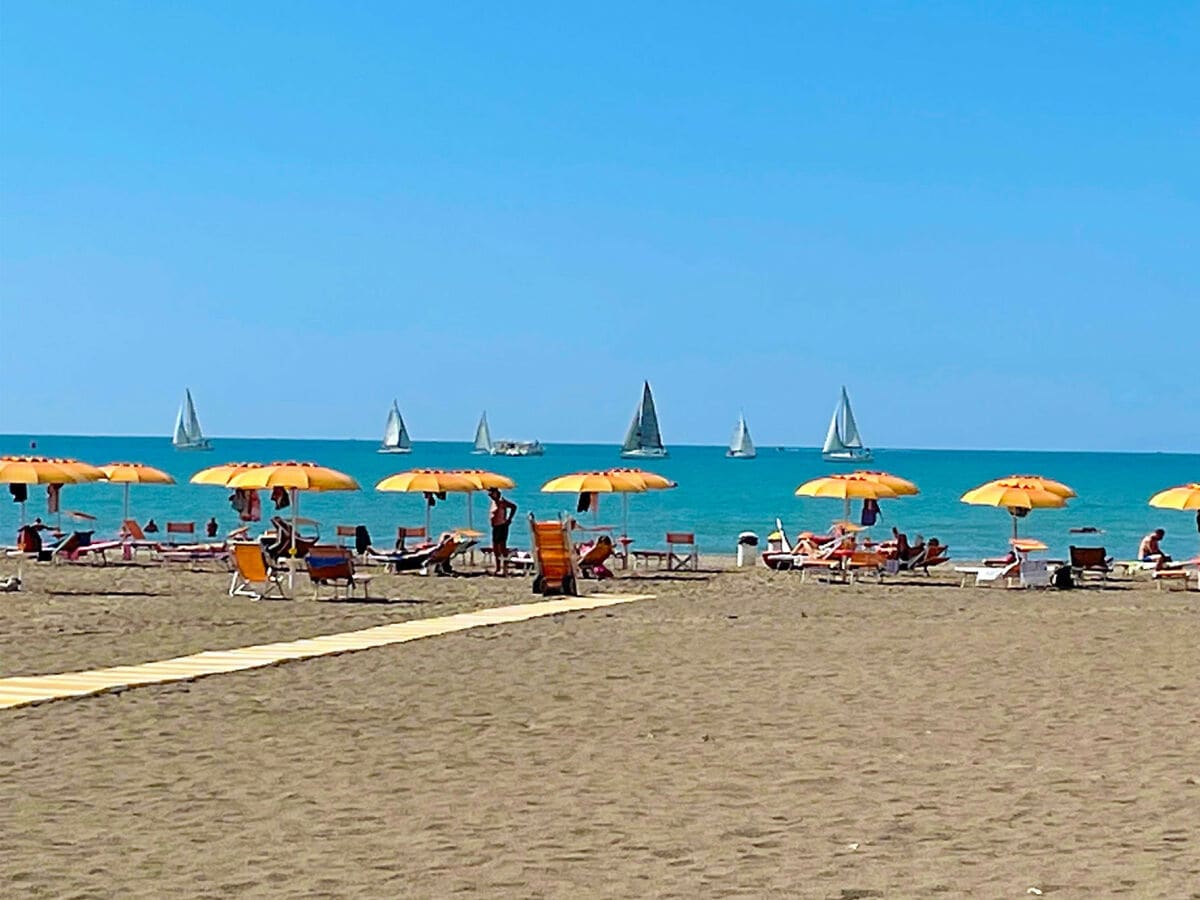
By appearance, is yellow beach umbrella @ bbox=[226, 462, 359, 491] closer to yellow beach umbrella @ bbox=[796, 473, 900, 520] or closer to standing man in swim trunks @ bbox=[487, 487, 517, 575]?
standing man in swim trunks @ bbox=[487, 487, 517, 575]

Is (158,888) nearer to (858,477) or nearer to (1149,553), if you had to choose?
(858,477)

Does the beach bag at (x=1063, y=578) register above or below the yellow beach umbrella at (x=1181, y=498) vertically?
below

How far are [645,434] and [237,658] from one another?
7996 centimetres

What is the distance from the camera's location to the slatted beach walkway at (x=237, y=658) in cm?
1038

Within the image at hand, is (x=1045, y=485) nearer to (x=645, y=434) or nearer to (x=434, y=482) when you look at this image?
(x=434, y=482)

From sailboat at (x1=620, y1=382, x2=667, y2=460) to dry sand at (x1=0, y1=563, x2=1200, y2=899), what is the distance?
249ft

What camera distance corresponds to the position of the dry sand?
19.8 feet

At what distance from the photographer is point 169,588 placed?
20.5 m

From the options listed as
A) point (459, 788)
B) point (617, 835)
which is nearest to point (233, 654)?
point (459, 788)

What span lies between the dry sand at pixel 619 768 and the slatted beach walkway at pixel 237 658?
0.30 metres

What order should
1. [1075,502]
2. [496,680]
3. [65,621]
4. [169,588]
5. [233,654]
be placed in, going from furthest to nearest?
[1075,502] < [169,588] < [65,621] < [233,654] < [496,680]

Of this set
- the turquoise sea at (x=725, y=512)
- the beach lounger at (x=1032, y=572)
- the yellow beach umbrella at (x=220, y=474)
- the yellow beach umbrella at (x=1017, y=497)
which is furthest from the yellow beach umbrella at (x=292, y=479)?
the turquoise sea at (x=725, y=512)

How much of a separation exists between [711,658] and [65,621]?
21.2 ft

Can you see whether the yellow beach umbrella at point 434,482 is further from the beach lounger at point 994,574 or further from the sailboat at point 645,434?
the sailboat at point 645,434
